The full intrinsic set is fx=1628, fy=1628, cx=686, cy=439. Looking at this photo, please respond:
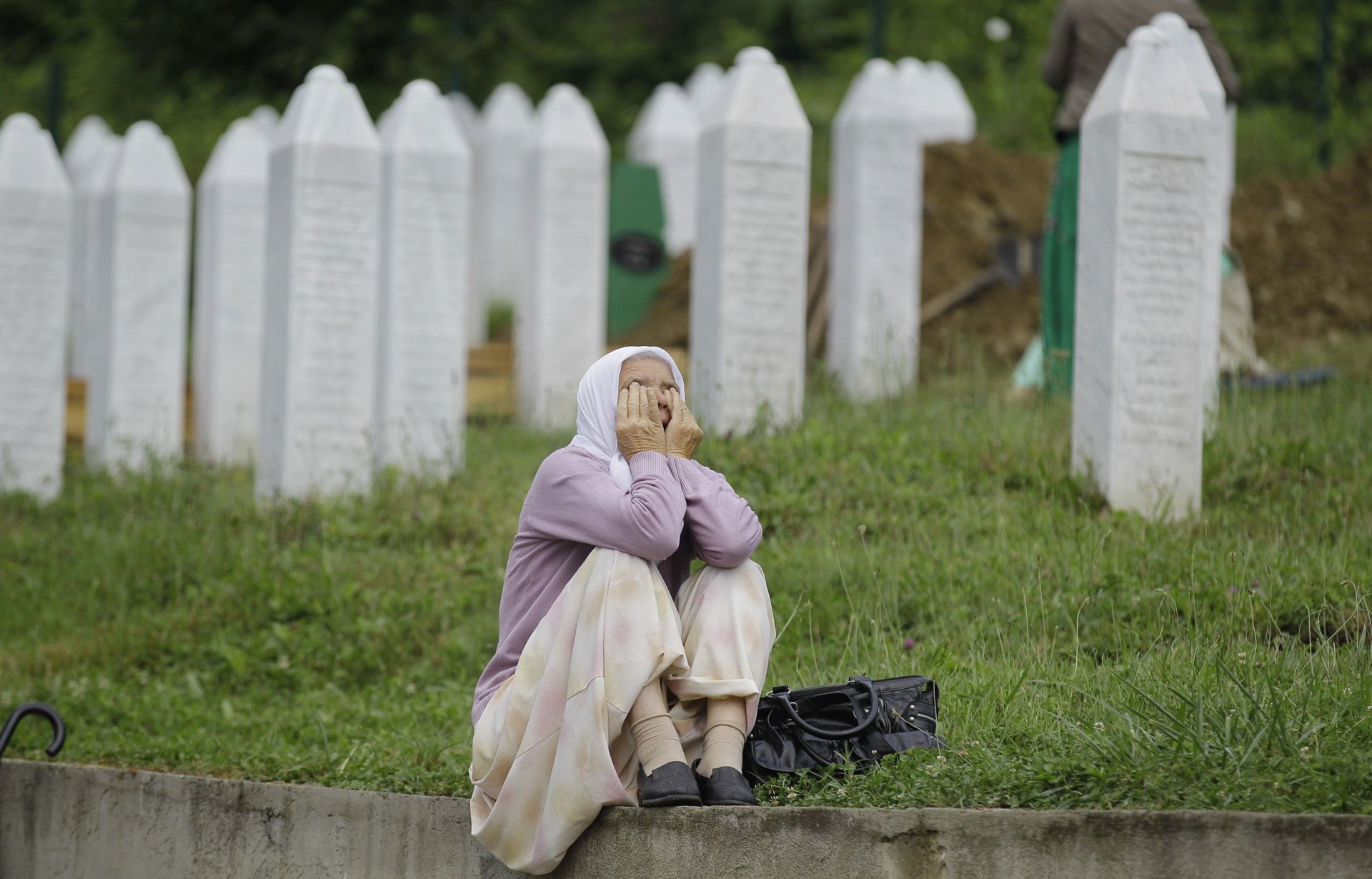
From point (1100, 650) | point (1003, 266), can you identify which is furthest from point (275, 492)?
point (1003, 266)

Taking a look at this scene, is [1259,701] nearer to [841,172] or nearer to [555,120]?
[841,172]

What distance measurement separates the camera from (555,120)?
12.1m

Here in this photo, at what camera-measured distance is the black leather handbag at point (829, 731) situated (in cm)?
443

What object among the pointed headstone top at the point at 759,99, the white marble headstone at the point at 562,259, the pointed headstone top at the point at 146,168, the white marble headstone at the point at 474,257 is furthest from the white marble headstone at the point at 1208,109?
the white marble headstone at the point at 474,257

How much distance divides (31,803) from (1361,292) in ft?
33.8

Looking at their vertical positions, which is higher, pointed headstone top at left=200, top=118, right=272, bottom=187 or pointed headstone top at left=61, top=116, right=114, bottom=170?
pointed headstone top at left=61, top=116, right=114, bottom=170

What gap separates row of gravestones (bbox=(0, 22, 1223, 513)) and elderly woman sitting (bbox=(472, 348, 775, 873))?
3.51 meters

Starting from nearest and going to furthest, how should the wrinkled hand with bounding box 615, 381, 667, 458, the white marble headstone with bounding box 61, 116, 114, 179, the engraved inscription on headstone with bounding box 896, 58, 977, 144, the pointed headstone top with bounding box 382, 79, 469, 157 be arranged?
the wrinkled hand with bounding box 615, 381, 667, 458
the pointed headstone top with bounding box 382, 79, 469, 157
the engraved inscription on headstone with bounding box 896, 58, 977, 144
the white marble headstone with bounding box 61, 116, 114, 179

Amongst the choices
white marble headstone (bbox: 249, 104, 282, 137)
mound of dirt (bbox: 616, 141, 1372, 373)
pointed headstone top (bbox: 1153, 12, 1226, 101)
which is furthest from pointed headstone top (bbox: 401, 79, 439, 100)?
white marble headstone (bbox: 249, 104, 282, 137)

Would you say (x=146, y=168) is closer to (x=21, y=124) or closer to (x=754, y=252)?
(x=21, y=124)

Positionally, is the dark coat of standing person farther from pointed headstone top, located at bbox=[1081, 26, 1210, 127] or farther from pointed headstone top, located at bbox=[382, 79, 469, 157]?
pointed headstone top, located at bbox=[382, 79, 469, 157]

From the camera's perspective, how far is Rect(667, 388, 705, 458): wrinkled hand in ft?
15.3

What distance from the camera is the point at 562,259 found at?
1193 centimetres

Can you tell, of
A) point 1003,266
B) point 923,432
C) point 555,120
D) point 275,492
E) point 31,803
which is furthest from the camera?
point 1003,266
